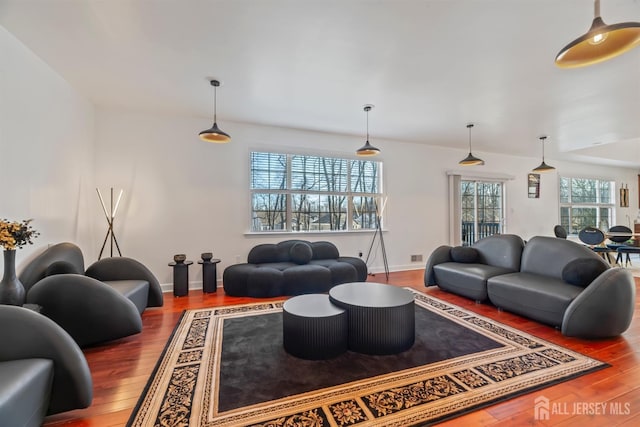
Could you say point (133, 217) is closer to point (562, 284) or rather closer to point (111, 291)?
point (111, 291)

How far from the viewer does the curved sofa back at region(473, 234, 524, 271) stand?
393cm

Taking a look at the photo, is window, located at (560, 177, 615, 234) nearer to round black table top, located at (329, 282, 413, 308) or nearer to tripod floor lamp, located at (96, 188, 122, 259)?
round black table top, located at (329, 282, 413, 308)

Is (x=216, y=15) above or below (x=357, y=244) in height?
above

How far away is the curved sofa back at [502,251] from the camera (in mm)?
3929

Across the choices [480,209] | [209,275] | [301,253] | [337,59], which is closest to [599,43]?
[337,59]

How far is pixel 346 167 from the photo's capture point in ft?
18.9

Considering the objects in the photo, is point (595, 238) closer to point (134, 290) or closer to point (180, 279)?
point (180, 279)

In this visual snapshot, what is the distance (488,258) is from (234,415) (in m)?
→ 4.14

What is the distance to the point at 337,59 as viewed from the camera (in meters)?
2.86

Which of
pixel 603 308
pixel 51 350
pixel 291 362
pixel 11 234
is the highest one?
pixel 11 234

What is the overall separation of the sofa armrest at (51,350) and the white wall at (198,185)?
10.1ft

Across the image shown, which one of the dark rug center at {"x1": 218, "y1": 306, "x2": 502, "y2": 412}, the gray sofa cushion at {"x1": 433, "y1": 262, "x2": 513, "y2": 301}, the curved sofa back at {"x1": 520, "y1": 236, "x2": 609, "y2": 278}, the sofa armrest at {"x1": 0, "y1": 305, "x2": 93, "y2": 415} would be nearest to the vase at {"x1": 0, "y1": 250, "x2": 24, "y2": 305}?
the sofa armrest at {"x1": 0, "y1": 305, "x2": 93, "y2": 415}

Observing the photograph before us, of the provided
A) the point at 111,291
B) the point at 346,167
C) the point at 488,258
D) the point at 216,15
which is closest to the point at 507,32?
the point at 216,15

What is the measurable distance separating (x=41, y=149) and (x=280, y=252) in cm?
324
